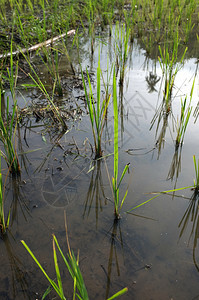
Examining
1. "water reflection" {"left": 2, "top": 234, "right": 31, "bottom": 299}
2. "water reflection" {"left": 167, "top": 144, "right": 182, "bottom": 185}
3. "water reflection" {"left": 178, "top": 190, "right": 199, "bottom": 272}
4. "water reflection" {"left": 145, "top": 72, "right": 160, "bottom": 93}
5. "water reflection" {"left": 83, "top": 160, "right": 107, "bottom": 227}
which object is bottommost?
"water reflection" {"left": 2, "top": 234, "right": 31, "bottom": 299}

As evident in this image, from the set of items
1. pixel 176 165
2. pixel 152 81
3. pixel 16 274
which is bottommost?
pixel 16 274

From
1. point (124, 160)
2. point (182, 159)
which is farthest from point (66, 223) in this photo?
point (182, 159)

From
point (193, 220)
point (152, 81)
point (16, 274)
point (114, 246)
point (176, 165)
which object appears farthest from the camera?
point (152, 81)

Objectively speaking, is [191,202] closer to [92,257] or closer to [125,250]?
[125,250]

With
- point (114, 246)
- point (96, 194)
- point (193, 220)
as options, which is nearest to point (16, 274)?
point (114, 246)

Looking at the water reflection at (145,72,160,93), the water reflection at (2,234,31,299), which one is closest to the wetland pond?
the water reflection at (2,234,31,299)

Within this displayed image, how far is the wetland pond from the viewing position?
1.08 m

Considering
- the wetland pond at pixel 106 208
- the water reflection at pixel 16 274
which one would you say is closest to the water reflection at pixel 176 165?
the wetland pond at pixel 106 208

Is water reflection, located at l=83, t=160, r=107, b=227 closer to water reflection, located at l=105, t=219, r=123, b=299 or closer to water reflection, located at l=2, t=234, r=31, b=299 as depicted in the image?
water reflection, located at l=105, t=219, r=123, b=299

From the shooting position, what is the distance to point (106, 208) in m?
1.39

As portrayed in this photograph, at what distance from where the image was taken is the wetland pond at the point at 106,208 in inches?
42.5

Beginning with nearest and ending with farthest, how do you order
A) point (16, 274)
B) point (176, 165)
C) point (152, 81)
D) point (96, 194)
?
1. point (16, 274)
2. point (96, 194)
3. point (176, 165)
4. point (152, 81)

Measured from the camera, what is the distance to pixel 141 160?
1.71 m

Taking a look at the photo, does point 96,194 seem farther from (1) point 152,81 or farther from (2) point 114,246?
(1) point 152,81
